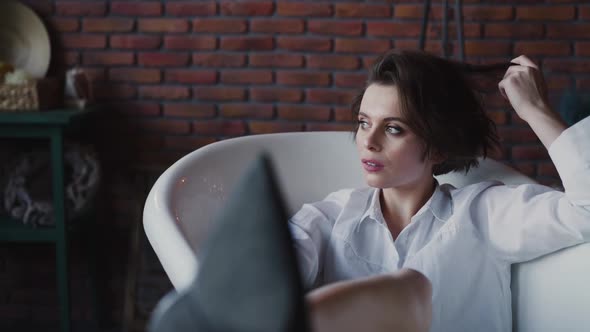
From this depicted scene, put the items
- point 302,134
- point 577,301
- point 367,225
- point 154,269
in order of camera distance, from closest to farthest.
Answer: point 577,301 < point 367,225 < point 302,134 < point 154,269

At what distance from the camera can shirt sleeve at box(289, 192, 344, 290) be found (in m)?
1.36

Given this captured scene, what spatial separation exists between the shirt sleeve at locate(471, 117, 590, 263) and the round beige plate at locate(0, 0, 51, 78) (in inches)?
72.0

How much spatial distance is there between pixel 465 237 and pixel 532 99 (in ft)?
1.08

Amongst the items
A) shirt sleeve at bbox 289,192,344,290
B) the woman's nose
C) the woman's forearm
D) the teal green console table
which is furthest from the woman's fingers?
the teal green console table

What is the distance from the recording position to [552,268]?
135 cm

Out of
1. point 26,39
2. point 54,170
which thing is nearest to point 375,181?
point 54,170

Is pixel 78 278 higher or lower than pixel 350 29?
lower

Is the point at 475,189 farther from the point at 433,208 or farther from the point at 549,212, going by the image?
the point at 549,212

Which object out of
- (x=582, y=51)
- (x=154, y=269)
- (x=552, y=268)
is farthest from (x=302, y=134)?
(x=582, y=51)

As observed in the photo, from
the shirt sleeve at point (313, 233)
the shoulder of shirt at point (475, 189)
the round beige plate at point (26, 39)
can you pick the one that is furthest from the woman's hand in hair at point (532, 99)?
the round beige plate at point (26, 39)

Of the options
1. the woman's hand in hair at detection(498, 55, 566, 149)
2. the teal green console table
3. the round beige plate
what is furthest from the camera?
the round beige plate

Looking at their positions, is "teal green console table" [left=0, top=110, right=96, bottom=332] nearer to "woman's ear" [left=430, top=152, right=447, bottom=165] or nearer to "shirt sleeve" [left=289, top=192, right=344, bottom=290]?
"shirt sleeve" [left=289, top=192, right=344, bottom=290]

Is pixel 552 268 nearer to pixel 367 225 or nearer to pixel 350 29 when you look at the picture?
pixel 367 225

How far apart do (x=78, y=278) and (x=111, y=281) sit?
0.43ft
